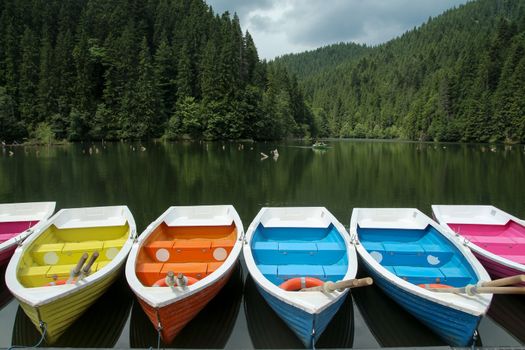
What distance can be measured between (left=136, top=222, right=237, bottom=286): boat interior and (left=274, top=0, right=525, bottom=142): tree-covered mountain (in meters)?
81.8

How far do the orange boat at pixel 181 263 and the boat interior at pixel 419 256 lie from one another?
137 inches

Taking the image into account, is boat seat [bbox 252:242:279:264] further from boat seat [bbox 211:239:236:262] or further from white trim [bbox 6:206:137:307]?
white trim [bbox 6:206:137:307]

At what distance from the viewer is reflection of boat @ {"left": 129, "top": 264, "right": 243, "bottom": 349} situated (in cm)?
596

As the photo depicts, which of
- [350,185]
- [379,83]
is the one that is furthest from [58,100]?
[379,83]

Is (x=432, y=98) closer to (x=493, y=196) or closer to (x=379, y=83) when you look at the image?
(x=379, y=83)

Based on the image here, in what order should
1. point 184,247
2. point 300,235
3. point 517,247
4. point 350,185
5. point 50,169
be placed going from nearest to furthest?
point 184,247
point 517,247
point 300,235
point 350,185
point 50,169

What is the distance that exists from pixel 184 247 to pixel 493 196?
19921mm

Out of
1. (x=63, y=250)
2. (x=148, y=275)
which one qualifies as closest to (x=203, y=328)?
(x=148, y=275)

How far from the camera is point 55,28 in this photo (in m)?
77.5

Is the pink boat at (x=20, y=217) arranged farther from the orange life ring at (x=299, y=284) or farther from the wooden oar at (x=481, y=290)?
the wooden oar at (x=481, y=290)

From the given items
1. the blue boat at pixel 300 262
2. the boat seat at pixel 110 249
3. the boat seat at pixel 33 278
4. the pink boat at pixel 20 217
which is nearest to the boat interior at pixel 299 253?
the blue boat at pixel 300 262

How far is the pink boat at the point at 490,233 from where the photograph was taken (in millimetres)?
7148

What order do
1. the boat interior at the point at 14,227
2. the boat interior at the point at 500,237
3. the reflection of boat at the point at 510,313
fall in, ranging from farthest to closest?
the boat interior at the point at 14,227 → the boat interior at the point at 500,237 → the reflection of boat at the point at 510,313

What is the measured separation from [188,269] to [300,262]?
2600mm
